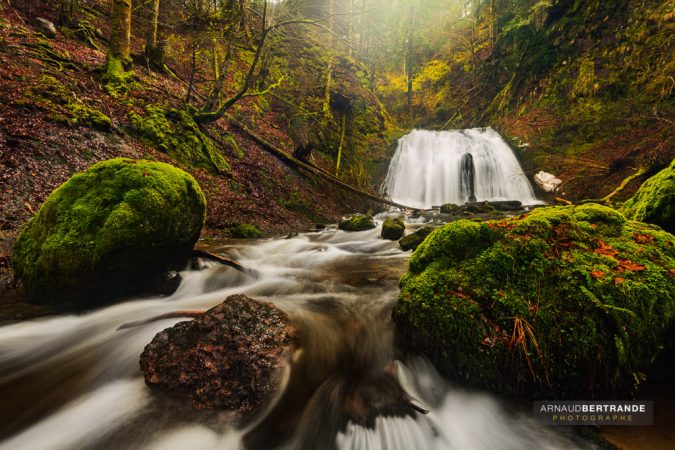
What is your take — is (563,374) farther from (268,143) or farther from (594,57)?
(594,57)

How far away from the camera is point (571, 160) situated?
12336 mm

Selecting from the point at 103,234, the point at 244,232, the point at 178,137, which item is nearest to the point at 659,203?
the point at 103,234

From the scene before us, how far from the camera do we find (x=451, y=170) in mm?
15445

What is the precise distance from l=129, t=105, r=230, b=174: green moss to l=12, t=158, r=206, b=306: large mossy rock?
4.07 metres

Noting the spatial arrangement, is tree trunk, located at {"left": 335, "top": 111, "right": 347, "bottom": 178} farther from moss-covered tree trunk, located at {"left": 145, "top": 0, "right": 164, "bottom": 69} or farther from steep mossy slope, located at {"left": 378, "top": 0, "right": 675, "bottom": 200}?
steep mossy slope, located at {"left": 378, "top": 0, "right": 675, "bottom": 200}

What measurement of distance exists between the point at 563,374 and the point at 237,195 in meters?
8.16

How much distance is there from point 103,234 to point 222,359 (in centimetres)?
238

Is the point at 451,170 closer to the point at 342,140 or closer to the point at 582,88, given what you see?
the point at 342,140

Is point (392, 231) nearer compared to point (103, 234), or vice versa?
point (103, 234)

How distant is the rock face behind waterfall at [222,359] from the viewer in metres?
2.22

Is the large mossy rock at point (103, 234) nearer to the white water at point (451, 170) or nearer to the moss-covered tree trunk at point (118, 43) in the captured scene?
the moss-covered tree trunk at point (118, 43)

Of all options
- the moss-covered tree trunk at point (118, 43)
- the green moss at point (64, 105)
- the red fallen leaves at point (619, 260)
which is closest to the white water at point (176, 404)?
the red fallen leaves at point (619, 260)

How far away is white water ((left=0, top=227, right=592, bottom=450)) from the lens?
2.04 metres

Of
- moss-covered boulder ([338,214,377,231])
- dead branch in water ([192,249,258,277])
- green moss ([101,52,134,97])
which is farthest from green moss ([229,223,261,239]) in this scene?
green moss ([101,52,134,97])
